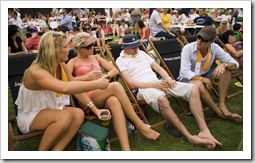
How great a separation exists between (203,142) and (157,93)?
83cm

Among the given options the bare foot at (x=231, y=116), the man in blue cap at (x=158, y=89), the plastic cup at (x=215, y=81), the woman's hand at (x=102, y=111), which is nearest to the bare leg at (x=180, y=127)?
the man in blue cap at (x=158, y=89)

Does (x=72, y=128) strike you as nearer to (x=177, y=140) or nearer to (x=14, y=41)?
(x=177, y=140)

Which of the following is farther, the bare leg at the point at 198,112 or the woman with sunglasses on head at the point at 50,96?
the bare leg at the point at 198,112

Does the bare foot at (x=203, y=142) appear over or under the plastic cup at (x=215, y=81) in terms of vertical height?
under

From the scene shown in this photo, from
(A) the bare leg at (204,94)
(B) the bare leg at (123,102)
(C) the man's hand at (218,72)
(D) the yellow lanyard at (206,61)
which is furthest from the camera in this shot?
(D) the yellow lanyard at (206,61)

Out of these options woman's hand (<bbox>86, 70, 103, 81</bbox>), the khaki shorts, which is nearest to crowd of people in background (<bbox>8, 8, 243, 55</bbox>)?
woman's hand (<bbox>86, 70, 103, 81</bbox>)

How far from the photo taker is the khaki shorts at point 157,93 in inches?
128

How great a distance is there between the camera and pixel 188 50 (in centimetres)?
379

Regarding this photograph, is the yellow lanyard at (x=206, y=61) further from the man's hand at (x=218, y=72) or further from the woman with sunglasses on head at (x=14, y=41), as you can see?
the woman with sunglasses on head at (x=14, y=41)

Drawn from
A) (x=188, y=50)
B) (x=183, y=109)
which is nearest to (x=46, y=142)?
(x=183, y=109)

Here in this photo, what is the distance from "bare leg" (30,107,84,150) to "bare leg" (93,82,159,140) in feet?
1.52

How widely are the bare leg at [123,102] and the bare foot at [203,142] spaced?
1.52ft

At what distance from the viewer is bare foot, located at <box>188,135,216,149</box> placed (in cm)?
292
